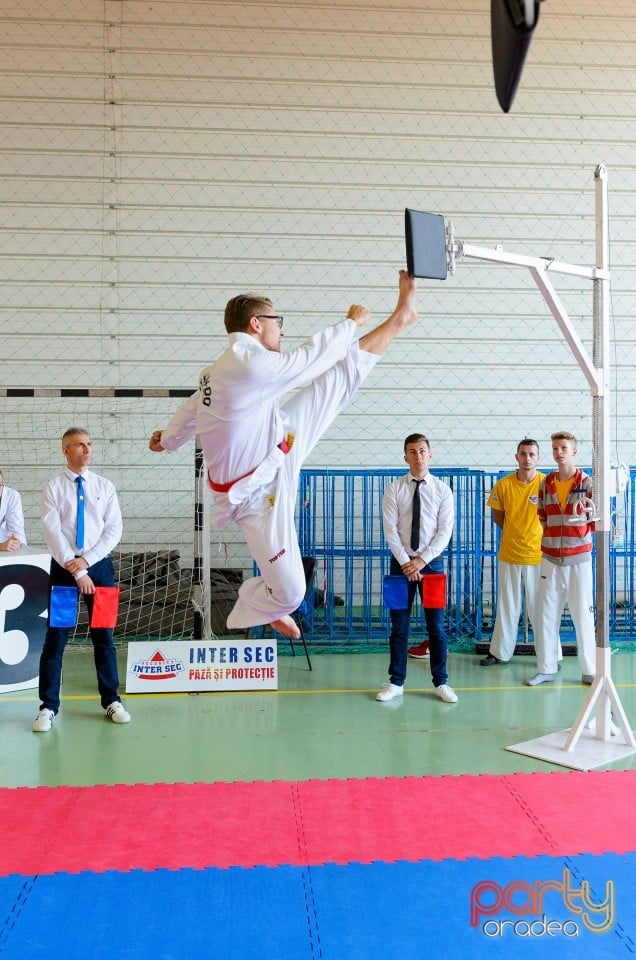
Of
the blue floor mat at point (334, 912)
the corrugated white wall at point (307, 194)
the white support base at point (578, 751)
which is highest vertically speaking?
the corrugated white wall at point (307, 194)

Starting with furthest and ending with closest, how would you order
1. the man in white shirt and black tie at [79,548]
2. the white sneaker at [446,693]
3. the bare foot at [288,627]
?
the white sneaker at [446,693]
the man in white shirt and black tie at [79,548]
the bare foot at [288,627]

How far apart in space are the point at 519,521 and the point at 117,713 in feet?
14.0

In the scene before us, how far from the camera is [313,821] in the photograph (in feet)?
16.0

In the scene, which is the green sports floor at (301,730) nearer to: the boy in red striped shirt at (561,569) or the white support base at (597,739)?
the white support base at (597,739)

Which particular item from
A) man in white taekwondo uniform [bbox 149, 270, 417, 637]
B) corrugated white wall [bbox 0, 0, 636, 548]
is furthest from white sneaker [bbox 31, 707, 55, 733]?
corrugated white wall [bbox 0, 0, 636, 548]

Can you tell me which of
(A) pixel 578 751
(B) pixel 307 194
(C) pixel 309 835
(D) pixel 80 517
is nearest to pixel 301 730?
(C) pixel 309 835

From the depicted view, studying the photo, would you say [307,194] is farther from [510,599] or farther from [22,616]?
[22,616]

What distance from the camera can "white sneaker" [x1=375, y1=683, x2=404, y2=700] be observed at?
290 inches

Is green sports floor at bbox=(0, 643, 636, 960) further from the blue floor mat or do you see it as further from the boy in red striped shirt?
the boy in red striped shirt

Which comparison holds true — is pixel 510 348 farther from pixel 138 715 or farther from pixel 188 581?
pixel 138 715

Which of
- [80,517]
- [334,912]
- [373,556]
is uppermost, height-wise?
[80,517]

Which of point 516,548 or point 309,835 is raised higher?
point 516,548

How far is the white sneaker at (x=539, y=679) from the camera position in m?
7.94

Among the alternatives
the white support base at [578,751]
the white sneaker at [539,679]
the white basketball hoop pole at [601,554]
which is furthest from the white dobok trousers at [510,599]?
the white basketball hoop pole at [601,554]
